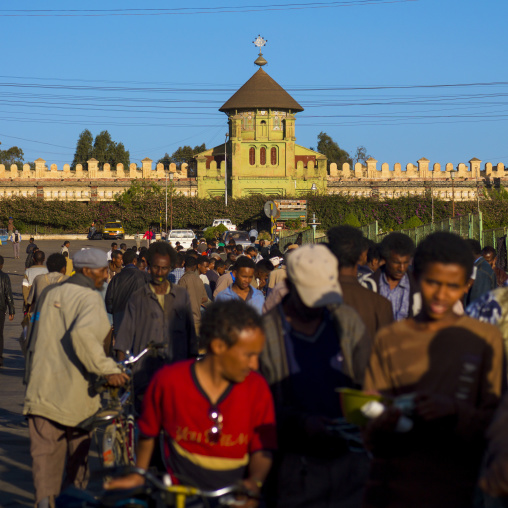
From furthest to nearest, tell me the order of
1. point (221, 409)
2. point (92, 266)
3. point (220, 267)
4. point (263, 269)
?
point (220, 267) → point (263, 269) → point (92, 266) → point (221, 409)

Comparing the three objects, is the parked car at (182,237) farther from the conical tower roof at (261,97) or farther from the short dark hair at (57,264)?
the short dark hair at (57,264)

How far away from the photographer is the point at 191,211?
256 ft

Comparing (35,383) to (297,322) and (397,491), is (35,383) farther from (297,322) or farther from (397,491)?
(397,491)

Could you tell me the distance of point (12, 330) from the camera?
65.4ft

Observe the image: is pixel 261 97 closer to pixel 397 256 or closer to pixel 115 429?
pixel 397 256

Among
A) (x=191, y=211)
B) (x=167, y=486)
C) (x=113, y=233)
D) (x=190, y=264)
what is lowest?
(x=167, y=486)

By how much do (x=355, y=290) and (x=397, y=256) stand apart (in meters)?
2.03

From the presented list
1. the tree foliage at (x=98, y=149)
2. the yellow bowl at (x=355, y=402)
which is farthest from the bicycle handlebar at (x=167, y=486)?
the tree foliage at (x=98, y=149)

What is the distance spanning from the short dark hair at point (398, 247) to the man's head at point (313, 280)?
2.91 metres

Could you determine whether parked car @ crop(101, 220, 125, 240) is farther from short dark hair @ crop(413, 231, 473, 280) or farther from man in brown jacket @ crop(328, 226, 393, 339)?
short dark hair @ crop(413, 231, 473, 280)

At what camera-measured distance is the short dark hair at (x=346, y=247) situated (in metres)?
5.54

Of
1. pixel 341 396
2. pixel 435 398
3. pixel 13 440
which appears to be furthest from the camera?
pixel 13 440

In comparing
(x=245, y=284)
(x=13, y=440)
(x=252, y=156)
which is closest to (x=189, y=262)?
(x=245, y=284)

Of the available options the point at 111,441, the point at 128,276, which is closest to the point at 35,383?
the point at 111,441
